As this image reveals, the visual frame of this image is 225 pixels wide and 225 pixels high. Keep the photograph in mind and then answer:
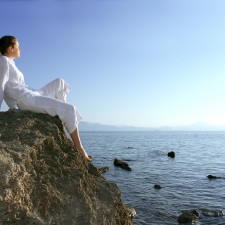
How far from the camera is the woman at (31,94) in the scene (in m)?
6.79

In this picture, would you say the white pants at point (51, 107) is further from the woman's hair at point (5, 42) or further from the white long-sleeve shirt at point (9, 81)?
the woman's hair at point (5, 42)

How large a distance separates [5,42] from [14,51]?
0.88ft

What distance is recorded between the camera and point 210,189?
74.7 feet

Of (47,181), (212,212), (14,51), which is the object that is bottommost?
(212,212)

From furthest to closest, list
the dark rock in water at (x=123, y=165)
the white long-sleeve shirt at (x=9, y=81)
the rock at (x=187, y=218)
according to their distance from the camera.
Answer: the dark rock in water at (x=123, y=165) < the rock at (x=187, y=218) < the white long-sleeve shirt at (x=9, y=81)

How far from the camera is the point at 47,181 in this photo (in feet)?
18.0

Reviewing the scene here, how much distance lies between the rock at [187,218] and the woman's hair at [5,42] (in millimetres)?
11089

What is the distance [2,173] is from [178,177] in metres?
24.7

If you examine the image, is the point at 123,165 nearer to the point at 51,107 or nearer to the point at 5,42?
the point at 51,107

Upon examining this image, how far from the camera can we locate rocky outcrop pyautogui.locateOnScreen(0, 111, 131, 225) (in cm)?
487

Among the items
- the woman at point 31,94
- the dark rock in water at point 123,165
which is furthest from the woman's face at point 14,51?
the dark rock in water at point 123,165

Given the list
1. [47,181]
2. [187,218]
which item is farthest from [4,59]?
[187,218]

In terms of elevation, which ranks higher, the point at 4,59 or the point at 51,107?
the point at 4,59

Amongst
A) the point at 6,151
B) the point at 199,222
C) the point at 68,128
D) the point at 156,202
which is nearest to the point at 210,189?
the point at 156,202
